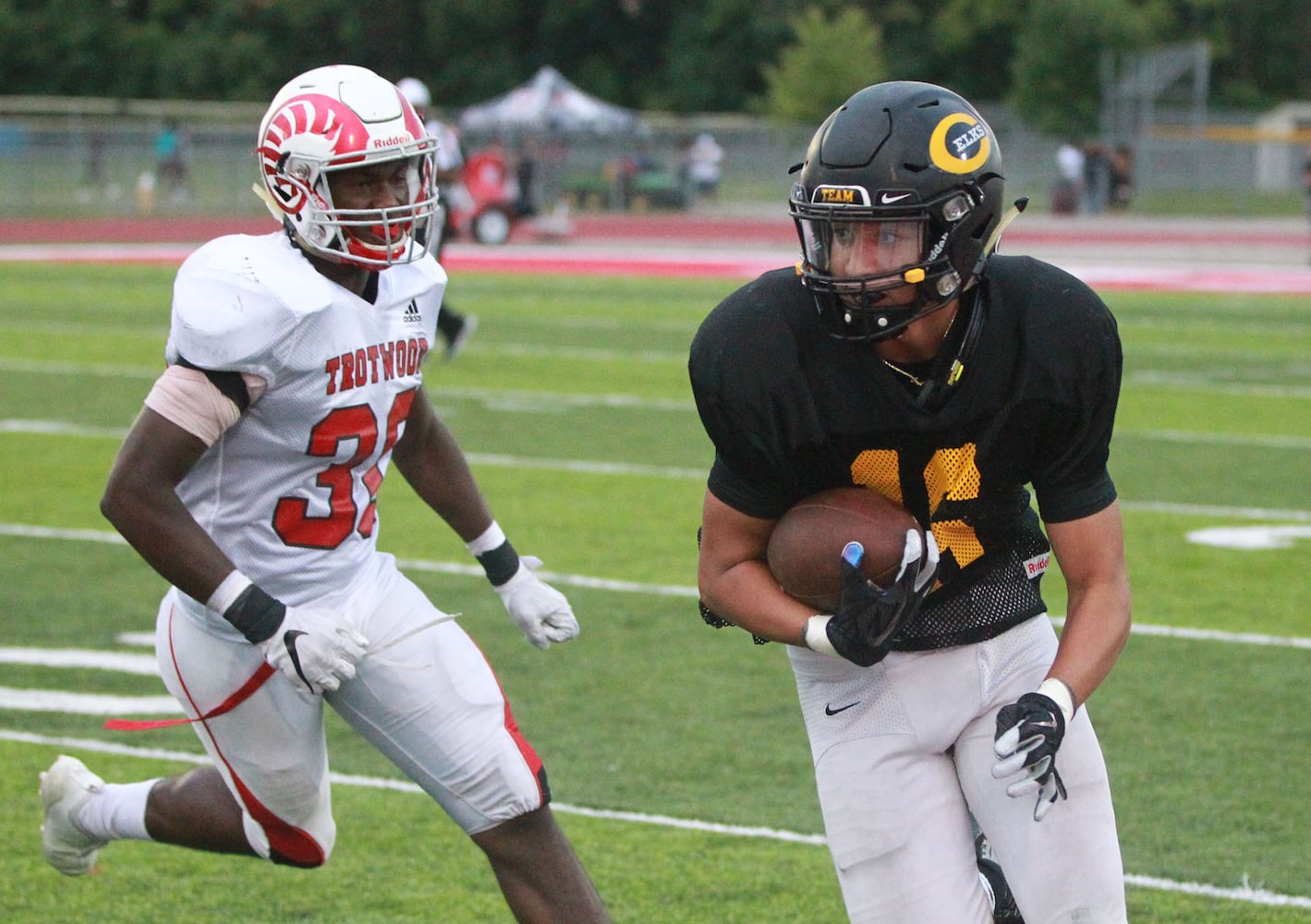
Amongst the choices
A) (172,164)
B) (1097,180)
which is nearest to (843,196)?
(1097,180)

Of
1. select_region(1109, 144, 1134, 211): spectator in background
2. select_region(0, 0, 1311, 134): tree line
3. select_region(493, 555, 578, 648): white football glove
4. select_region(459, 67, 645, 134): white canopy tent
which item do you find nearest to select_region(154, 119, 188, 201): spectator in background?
select_region(459, 67, 645, 134): white canopy tent

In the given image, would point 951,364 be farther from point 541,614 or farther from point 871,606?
point 541,614

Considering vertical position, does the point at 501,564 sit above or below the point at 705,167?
above

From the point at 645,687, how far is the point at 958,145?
119 inches

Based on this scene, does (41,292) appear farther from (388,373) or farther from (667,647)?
(388,373)

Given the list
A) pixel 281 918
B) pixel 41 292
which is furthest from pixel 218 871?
pixel 41 292

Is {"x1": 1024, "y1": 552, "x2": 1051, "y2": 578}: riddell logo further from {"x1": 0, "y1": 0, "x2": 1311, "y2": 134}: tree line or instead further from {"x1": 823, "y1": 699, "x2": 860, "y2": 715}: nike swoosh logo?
{"x1": 0, "y1": 0, "x2": 1311, "y2": 134}: tree line

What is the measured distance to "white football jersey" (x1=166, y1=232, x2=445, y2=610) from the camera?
3346 millimetres

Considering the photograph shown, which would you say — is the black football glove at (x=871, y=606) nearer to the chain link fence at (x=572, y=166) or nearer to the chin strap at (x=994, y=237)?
the chin strap at (x=994, y=237)

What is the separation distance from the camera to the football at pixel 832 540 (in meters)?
2.86

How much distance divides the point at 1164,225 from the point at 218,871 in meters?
26.5

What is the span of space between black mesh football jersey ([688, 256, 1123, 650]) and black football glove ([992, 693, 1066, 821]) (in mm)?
284

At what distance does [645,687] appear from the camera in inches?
223

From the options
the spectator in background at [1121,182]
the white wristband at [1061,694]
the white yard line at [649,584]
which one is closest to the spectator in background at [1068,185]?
the spectator in background at [1121,182]
